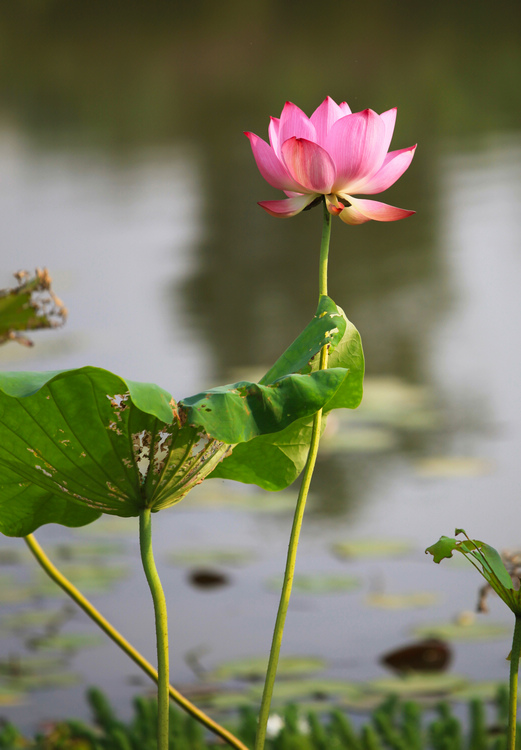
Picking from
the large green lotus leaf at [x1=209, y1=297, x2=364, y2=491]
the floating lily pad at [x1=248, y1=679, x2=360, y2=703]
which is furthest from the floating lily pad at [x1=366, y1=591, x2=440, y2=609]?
the large green lotus leaf at [x1=209, y1=297, x2=364, y2=491]

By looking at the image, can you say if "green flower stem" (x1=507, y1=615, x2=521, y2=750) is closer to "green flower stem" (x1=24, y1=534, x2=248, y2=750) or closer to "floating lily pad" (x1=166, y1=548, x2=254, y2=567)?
"green flower stem" (x1=24, y1=534, x2=248, y2=750)

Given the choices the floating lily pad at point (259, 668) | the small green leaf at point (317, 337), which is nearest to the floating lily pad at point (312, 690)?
the floating lily pad at point (259, 668)

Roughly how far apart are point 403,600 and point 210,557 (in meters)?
0.44

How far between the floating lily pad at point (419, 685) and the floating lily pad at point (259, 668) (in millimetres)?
105

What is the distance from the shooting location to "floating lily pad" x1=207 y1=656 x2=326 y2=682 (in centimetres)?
143

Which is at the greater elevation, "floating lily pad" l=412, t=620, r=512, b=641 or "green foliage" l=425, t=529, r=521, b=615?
"floating lily pad" l=412, t=620, r=512, b=641

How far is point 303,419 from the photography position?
579 millimetres

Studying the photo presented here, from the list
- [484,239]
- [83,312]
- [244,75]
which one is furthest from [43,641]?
[244,75]

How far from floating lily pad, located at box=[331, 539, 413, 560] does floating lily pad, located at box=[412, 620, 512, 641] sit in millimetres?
280

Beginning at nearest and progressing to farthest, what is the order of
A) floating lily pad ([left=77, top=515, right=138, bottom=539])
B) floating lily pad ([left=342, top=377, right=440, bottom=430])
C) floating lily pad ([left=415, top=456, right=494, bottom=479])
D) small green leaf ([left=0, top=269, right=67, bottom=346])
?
small green leaf ([left=0, top=269, right=67, bottom=346])
floating lily pad ([left=77, top=515, right=138, bottom=539])
floating lily pad ([left=415, top=456, right=494, bottom=479])
floating lily pad ([left=342, top=377, right=440, bottom=430])

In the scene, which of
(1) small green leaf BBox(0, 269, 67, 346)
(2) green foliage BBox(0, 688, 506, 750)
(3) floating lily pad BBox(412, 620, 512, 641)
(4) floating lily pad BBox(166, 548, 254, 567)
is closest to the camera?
(1) small green leaf BBox(0, 269, 67, 346)

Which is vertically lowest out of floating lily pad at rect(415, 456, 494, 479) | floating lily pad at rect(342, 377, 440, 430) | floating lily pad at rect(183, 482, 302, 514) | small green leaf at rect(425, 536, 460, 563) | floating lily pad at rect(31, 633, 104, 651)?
small green leaf at rect(425, 536, 460, 563)

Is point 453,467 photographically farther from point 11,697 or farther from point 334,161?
point 334,161

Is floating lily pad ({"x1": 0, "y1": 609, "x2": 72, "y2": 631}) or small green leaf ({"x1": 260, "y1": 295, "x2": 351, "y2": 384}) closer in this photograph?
small green leaf ({"x1": 260, "y1": 295, "x2": 351, "y2": 384})
